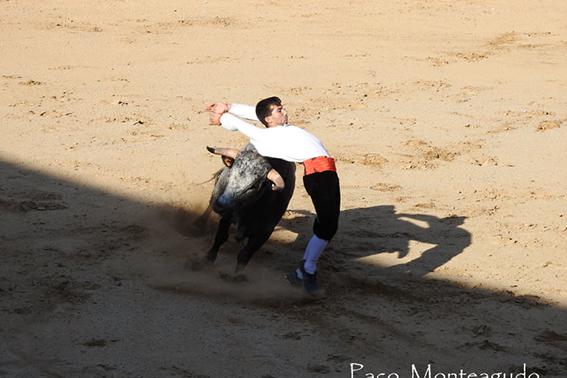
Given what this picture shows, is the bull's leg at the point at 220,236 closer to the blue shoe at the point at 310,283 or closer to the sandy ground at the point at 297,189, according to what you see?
the sandy ground at the point at 297,189

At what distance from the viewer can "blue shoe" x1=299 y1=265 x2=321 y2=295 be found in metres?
7.42

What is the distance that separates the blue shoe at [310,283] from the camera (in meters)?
7.42

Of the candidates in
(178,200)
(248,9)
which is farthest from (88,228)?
(248,9)

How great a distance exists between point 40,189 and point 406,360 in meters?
3.84

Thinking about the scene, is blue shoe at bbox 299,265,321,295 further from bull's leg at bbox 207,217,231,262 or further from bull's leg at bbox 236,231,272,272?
bull's leg at bbox 207,217,231,262

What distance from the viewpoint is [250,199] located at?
298 inches

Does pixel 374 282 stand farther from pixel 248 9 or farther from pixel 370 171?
pixel 248 9

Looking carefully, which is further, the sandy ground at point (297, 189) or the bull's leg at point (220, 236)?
the bull's leg at point (220, 236)

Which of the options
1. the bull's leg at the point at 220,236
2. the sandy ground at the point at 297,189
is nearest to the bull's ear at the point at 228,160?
the bull's leg at the point at 220,236

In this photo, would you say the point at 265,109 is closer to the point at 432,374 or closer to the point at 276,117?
the point at 276,117

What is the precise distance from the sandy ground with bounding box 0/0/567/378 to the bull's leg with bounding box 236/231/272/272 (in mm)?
154

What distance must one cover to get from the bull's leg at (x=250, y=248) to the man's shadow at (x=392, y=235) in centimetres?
65

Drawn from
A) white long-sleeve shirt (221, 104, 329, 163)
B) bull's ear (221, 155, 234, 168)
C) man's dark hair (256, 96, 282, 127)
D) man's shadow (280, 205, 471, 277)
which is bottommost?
man's shadow (280, 205, 471, 277)

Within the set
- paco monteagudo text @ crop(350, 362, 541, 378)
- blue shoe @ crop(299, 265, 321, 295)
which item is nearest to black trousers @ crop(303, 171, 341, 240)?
blue shoe @ crop(299, 265, 321, 295)
